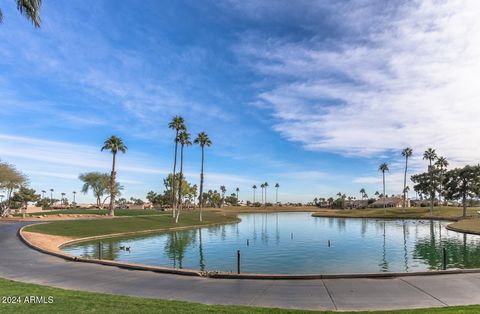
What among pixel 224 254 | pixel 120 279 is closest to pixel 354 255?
pixel 224 254

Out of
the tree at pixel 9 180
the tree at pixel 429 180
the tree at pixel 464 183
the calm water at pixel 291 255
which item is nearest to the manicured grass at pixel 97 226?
the calm water at pixel 291 255

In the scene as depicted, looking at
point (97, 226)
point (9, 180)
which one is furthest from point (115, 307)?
point (9, 180)

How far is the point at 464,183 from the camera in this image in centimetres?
10094

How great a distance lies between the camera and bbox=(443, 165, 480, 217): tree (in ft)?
325

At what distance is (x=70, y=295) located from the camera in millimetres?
13117

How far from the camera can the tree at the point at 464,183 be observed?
9905 cm

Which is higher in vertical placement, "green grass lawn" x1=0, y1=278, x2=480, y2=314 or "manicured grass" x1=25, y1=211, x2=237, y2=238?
"green grass lawn" x1=0, y1=278, x2=480, y2=314

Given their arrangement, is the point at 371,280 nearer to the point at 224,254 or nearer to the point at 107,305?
the point at 107,305

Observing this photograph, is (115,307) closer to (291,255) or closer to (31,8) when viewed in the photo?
(31,8)

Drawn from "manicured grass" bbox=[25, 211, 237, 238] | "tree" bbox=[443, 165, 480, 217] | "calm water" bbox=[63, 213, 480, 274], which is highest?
"tree" bbox=[443, 165, 480, 217]

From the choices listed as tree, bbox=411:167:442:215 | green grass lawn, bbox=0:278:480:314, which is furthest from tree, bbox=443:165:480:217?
green grass lawn, bbox=0:278:480:314

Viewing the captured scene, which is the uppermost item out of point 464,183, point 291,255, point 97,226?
point 464,183

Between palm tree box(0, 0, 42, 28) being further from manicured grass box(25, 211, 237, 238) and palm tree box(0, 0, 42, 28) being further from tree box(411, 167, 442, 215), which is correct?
tree box(411, 167, 442, 215)

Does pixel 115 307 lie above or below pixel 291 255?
above
